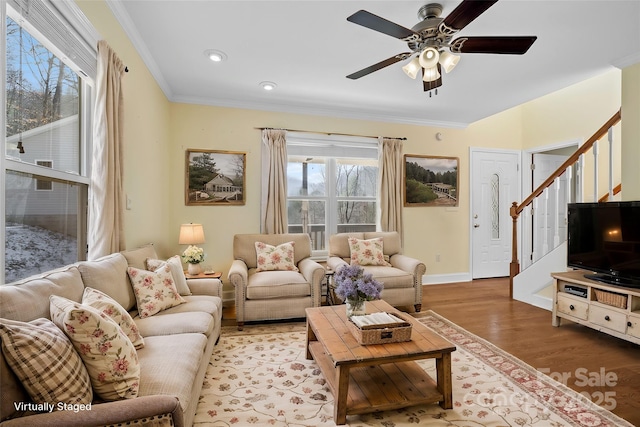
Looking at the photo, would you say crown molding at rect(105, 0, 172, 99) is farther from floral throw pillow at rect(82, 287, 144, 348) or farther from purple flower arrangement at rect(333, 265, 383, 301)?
purple flower arrangement at rect(333, 265, 383, 301)

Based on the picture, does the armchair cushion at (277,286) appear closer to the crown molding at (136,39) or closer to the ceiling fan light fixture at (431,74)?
the ceiling fan light fixture at (431,74)

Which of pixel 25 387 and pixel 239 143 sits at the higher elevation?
pixel 239 143

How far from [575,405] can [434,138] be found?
3.97m

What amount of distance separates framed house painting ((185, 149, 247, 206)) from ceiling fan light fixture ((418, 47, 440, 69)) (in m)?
2.71

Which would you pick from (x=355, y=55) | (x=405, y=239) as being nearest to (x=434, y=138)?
(x=405, y=239)

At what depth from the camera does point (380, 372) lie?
6.88 ft

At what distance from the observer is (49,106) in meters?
1.78

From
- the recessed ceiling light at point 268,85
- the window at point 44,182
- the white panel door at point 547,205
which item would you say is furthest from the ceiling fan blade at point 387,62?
the white panel door at point 547,205

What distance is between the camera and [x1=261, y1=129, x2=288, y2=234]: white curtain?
4.16m

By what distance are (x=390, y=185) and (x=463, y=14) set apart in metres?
3.01

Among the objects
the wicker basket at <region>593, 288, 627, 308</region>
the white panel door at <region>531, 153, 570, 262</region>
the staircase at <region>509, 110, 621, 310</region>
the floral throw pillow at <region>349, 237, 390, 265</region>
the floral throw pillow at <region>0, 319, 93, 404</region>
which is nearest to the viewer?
the floral throw pillow at <region>0, 319, 93, 404</region>

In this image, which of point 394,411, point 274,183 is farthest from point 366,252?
point 394,411

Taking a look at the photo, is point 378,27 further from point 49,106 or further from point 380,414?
point 380,414

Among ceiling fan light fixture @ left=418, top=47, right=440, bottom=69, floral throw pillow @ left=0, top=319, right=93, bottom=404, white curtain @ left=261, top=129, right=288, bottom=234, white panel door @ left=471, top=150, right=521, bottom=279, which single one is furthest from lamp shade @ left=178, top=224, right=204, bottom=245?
white panel door @ left=471, top=150, right=521, bottom=279
